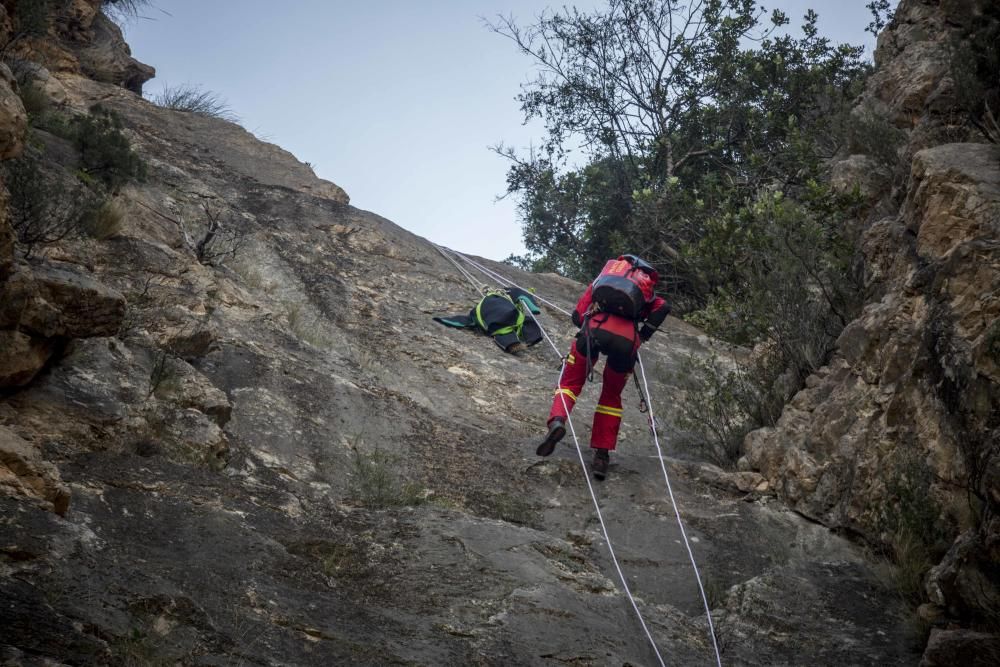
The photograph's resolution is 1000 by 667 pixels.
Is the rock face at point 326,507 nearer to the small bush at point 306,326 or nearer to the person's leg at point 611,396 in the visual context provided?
the small bush at point 306,326

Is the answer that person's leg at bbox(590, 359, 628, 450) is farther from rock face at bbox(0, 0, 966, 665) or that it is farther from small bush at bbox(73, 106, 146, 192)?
small bush at bbox(73, 106, 146, 192)

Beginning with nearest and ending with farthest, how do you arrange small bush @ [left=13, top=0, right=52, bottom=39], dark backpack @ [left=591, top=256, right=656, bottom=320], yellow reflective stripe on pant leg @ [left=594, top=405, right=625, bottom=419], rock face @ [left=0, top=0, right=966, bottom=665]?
rock face @ [left=0, top=0, right=966, bottom=665] < dark backpack @ [left=591, top=256, right=656, bottom=320] < yellow reflective stripe on pant leg @ [left=594, top=405, right=625, bottom=419] < small bush @ [left=13, top=0, right=52, bottom=39]

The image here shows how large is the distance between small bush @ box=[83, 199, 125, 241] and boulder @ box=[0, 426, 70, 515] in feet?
12.3

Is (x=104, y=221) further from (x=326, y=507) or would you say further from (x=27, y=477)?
(x=27, y=477)

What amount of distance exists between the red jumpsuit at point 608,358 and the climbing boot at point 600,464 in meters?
0.08

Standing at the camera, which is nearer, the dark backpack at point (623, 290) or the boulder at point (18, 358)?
the boulder at point (18, 358)

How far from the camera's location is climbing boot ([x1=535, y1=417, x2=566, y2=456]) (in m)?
7.11

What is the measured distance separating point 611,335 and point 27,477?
15.4 feet

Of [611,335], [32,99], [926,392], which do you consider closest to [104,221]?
[32,99]

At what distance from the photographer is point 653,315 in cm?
763

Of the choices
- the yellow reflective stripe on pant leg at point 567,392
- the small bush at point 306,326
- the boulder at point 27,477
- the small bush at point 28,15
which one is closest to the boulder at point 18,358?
the boulder at point 27,477

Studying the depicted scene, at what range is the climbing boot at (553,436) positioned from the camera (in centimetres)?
711

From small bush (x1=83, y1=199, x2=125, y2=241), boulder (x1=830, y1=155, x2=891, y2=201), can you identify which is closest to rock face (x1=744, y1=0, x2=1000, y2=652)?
boulder (x1=830, y1=155, x2=891, y2=201)

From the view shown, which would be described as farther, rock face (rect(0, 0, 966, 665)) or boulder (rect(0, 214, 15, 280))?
boulder (rect(0, 214, 15, 280))
